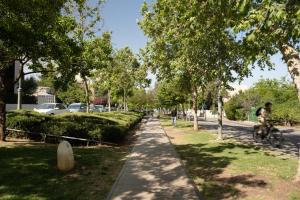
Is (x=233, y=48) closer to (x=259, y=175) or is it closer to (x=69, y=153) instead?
(x=259, y=175)

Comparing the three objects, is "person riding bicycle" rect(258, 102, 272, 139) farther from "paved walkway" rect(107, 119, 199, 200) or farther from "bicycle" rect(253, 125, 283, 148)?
"paved walkway" rect(107, 119, 199, 200)

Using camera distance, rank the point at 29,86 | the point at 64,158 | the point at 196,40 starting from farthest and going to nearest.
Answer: the point at 29,86
the point at 196,40
the point at 64,158

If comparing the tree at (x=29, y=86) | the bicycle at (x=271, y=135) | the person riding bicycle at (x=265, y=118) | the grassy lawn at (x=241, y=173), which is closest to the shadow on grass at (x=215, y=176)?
the grassy lawn at (x=241, y=173)

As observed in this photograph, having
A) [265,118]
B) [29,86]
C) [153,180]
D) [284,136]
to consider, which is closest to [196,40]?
[265,118]

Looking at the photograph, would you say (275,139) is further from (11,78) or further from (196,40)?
(11,78)

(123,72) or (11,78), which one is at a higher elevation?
(123,72)

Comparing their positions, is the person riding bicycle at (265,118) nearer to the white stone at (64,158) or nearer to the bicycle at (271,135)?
the bicycle at (271,135)

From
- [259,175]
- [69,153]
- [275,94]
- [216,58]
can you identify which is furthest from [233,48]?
[275,94]

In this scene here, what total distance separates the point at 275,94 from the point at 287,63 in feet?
182

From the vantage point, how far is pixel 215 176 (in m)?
10.4

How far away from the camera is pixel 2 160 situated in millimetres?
10688

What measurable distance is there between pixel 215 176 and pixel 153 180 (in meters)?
1.77

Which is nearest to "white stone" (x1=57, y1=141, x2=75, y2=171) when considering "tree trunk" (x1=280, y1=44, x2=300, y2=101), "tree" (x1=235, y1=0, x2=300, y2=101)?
"tree" (x1=235, y1=0, x2=300, y2=101)

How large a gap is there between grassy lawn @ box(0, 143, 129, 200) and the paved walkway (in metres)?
0.31
